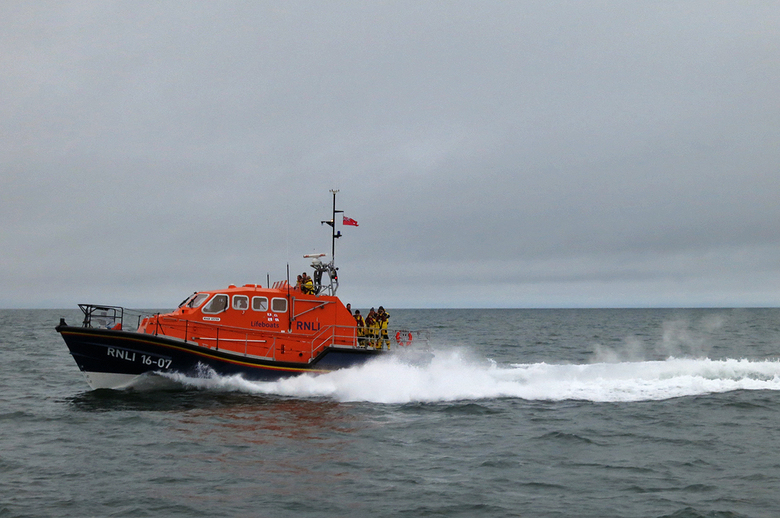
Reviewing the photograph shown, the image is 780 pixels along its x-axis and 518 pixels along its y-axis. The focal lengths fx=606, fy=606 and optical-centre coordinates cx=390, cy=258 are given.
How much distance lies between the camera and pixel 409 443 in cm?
1115

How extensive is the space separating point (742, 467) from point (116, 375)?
43.5 feet

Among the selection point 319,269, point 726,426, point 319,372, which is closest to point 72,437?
point 319,372

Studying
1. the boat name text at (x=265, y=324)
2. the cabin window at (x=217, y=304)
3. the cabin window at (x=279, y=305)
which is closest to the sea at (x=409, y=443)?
the boat name text at (x=265, y=324)

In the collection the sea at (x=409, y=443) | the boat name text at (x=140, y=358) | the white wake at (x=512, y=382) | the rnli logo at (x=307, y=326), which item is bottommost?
the sea at (x=409, y=443)

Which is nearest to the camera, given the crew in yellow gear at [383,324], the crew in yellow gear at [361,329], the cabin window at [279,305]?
the cabin window at [279,305]

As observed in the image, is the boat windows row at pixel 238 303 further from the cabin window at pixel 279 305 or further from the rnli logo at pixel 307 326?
the rnli logo at pixel 307 326

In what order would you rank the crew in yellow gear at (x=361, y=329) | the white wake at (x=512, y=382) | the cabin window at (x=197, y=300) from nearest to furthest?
the white wake at (x=512, y=382) → the cabin window at (x=197, y=300) → the crew in yellow gear at (x=361, y=329)

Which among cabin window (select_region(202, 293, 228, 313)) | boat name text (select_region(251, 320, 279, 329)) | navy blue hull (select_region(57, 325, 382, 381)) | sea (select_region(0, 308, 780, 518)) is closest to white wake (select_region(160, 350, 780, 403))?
sea (select_region(0, 308, 780, 518))

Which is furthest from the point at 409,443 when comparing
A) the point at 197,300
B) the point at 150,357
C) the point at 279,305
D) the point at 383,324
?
the point at 197,300

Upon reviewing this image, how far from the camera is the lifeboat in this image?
14430 mm

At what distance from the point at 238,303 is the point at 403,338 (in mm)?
4664

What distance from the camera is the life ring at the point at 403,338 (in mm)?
16472

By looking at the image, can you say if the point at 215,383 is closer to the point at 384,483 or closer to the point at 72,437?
the point at 72,437

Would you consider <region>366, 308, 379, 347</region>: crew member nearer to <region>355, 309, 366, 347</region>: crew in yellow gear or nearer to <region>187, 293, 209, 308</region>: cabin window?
<region>355, 309, 366, 347</region>: crew in yellow gear
